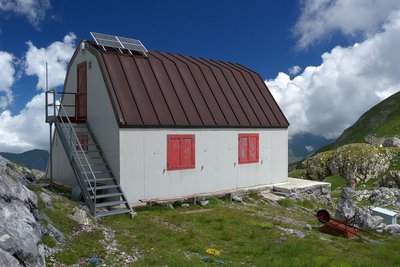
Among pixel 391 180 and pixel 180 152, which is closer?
pixel 180 152

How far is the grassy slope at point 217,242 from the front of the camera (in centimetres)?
1133

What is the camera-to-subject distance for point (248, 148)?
2358 cm

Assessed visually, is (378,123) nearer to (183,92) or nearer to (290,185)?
(290,185)

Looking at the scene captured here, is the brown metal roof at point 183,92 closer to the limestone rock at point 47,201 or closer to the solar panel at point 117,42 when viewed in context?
the solar panel at point 117,42

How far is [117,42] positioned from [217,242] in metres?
14.1

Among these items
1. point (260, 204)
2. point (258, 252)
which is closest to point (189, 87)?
point (260, 204)

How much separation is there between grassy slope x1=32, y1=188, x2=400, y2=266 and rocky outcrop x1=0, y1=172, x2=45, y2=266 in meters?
1.32

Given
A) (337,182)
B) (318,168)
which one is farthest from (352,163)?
(337,182)

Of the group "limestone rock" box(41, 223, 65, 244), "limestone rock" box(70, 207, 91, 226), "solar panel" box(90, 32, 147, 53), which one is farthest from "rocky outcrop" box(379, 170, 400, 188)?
"limestone rock" box(41, 223, 65, 244)

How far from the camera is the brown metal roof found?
63.1 ft

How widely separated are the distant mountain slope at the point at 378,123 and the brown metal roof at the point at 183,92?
76627 millimetres

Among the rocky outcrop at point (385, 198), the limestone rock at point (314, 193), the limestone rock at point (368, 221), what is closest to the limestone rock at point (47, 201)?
the limestone rock at point (368, 221)

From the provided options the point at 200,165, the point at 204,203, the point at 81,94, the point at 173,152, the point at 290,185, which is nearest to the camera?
the point at 173,152

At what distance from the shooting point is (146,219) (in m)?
16.4
